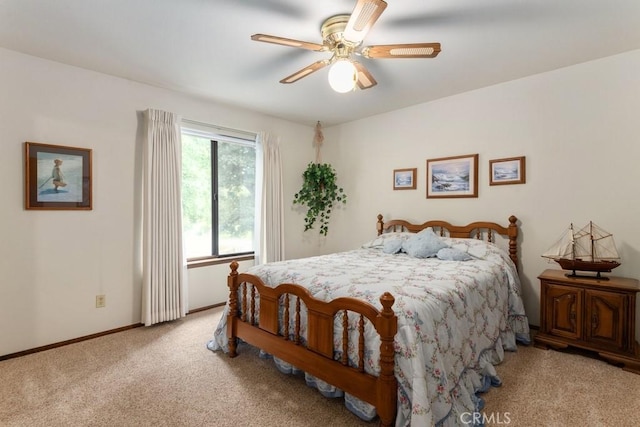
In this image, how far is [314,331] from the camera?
80.1 inches

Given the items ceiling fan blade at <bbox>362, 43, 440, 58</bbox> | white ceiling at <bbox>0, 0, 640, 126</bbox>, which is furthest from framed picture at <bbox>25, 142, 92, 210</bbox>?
ceiling fan blade at <bbox>362, 43, 440, 58</bbox>

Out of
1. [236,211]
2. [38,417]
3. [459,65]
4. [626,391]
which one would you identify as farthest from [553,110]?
[38,417]

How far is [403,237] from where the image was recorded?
3682 mm

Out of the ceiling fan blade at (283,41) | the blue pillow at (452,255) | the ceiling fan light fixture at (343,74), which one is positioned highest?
the ceiling fan blade at (283,41)

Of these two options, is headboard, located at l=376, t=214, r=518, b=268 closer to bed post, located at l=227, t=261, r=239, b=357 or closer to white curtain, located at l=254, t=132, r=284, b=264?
white curtain, located at l=254, t=132, r=284, b=264

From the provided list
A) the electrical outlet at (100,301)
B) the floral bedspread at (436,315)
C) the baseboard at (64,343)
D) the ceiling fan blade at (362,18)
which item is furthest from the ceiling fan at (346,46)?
the baseboard at (64,343)

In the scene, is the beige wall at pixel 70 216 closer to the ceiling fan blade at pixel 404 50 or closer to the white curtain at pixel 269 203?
the white curtain at pixel 269 203

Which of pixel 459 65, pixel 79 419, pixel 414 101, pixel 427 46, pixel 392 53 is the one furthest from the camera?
pixel 414 101

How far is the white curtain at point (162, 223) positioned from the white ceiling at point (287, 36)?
1.87ft

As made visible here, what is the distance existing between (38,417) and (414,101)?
4.40 m

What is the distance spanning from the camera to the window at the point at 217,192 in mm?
3869

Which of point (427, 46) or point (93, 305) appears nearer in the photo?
point (427, 46)

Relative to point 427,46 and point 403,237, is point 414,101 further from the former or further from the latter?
point 427,46

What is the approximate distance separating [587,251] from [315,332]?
242 cm
